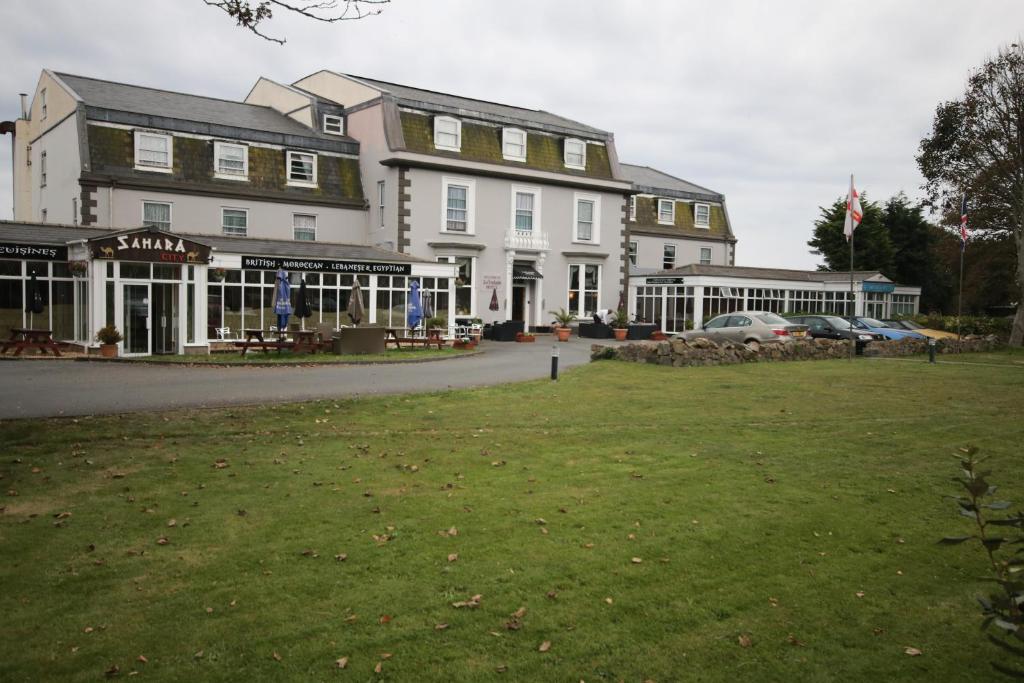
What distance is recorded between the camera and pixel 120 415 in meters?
11.9

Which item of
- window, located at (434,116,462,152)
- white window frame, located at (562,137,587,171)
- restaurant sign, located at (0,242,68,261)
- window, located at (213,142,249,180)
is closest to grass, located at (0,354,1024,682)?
restaurant sign, located at (0,242,68,261)

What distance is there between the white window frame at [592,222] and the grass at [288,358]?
16.5m

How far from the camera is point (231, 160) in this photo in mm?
33469

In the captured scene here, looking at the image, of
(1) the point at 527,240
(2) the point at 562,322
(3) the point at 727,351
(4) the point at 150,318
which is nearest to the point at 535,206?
(1) the point at 527,240

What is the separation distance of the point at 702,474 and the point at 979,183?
110ft

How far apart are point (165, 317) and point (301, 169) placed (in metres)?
13.4

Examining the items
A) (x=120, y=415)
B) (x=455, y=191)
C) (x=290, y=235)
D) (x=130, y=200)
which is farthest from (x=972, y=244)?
(x=120, y=415)

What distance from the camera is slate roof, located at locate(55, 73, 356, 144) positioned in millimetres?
32562

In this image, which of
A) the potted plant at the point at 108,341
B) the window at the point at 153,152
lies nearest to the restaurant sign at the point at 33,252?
the potted plant at the point at 108,341

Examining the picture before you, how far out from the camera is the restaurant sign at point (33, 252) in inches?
→ 902

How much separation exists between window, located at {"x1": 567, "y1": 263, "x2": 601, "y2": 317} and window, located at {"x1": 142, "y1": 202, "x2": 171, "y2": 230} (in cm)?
1915

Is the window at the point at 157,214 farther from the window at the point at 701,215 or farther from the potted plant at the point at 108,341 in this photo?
the window at the point at 701,215

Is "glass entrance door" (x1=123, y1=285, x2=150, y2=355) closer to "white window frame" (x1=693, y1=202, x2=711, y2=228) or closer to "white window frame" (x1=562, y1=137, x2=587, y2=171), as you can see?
"white window frame" (x1=562, y1=137, x2=587, y2=171)

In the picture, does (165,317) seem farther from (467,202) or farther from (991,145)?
(991,145)
